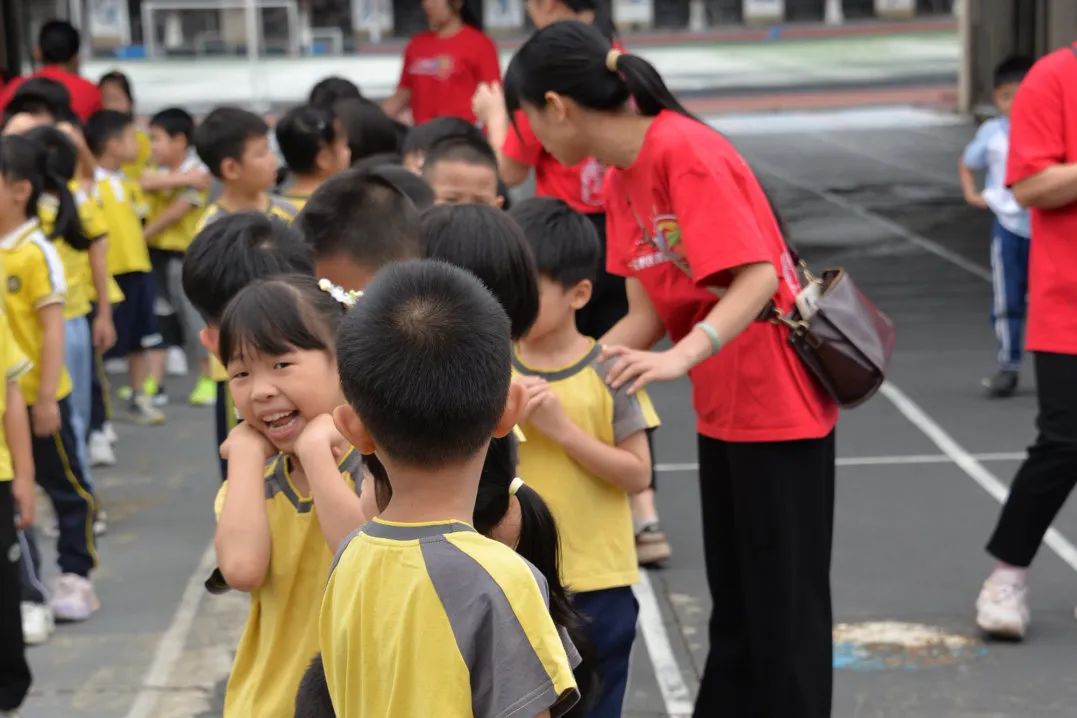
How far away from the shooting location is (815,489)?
11.8 feet

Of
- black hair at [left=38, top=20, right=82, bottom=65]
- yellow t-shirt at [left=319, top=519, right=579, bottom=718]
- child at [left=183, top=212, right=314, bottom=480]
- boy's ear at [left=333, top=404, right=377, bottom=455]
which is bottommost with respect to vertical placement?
yellow t-shirt at [left=319, top=519, right=579, bottom=718]

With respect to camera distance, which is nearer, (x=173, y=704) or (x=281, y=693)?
(x=281, y=693)

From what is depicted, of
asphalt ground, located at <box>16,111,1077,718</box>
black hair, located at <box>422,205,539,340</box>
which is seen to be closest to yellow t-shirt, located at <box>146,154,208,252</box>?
asphalt ground, located at <box>16,111,1077,718</box>

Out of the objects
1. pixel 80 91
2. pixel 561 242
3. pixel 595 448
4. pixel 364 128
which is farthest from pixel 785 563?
pixel 80 91

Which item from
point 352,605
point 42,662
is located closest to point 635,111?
point 352,605

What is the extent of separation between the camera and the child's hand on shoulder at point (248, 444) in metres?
2.68

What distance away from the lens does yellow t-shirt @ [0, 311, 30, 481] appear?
13.7 feet

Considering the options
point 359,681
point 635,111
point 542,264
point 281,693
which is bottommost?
point 281,693

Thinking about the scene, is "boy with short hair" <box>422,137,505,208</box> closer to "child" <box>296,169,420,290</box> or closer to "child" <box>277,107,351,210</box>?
"child" <box>277,107,351,210</box>

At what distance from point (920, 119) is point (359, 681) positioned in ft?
74.4

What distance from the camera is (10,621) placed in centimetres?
416

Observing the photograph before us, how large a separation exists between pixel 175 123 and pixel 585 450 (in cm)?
576

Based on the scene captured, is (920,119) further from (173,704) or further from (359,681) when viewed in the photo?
(359,681)

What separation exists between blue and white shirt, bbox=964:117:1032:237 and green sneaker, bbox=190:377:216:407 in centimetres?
400
